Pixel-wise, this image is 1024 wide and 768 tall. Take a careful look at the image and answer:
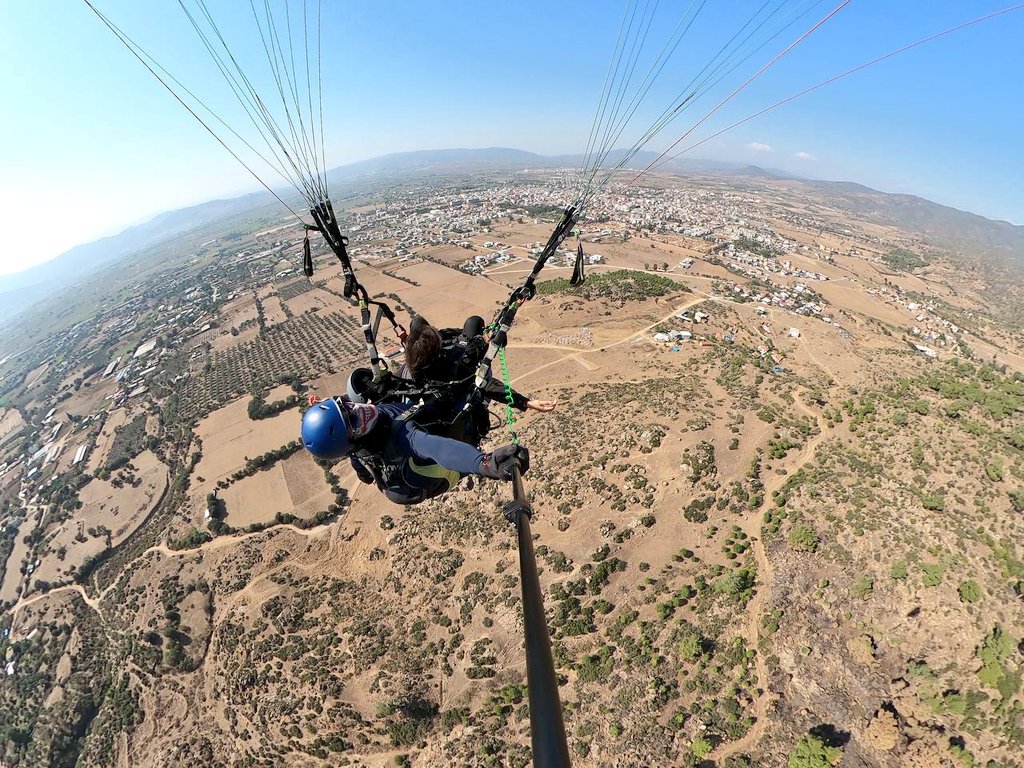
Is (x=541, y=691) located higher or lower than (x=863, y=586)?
higher

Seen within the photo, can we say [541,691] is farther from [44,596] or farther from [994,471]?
[44,596]

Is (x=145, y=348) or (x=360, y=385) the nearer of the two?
(x=360, y=385)

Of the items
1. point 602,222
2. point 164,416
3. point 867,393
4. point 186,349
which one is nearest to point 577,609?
point 867,393

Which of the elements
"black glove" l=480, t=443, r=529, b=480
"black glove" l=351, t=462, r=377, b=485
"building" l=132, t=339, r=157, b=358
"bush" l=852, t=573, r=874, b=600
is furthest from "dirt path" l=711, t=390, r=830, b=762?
"building" l=132, t=339, r=157, b=358

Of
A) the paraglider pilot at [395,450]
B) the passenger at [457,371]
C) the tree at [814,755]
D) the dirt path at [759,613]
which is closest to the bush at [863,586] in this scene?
the dirt path at [759,613]

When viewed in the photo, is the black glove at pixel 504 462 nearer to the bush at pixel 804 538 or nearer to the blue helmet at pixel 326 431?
the blue helmet at pixel 326 431

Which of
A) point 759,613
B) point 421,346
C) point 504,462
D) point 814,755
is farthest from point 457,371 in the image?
point 759,613

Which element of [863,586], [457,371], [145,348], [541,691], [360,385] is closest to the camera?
[541,691]

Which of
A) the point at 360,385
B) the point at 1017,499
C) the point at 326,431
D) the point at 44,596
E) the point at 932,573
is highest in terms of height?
the point at 360,385
